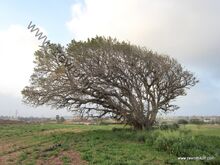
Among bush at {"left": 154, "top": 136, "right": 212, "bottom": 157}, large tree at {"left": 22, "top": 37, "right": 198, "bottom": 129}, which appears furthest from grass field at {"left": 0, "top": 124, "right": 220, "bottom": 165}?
large tree at {"left": 22, "top": 37, "right": 198, "bottom": 129}

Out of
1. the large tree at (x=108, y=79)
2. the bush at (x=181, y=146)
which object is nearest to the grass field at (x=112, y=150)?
the bush at (x=181, y=146)

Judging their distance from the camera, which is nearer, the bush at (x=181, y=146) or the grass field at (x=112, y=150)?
the grass field at (x=112, y=150)

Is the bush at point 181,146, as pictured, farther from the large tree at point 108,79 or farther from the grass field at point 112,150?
the large tree at point 108,79

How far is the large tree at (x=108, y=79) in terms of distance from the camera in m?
32.0

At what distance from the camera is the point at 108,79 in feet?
107

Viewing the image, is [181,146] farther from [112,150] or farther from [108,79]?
[108,79]

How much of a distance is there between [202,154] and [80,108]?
1488 cm

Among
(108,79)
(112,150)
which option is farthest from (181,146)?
(108,79)

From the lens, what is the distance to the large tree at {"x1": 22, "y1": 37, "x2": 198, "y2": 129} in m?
32.0

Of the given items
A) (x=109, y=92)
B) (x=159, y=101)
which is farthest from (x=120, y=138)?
(x=159, y=101)

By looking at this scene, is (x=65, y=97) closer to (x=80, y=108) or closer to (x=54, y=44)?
(x=80, y=108)

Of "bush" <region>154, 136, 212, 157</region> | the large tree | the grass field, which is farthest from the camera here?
the large tree

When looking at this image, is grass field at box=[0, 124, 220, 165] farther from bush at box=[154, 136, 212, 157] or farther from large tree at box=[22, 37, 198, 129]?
large tree at box=[22, 37, 198, 129]

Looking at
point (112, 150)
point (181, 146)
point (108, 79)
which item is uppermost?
point (108, 79)
